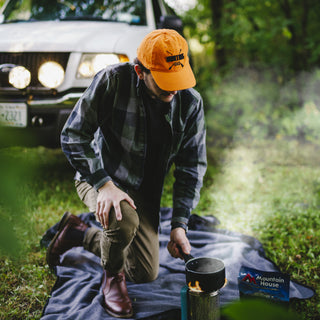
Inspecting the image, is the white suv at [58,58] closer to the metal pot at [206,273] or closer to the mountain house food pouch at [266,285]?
the metal pot at [206,273]

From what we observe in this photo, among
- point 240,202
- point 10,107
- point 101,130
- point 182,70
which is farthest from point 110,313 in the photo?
point 240,202

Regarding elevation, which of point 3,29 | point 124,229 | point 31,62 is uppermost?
point 3,29

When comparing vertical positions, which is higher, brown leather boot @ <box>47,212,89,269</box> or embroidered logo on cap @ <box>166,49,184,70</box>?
embroidered logo on cap @ <box>166,49,184,70</box>

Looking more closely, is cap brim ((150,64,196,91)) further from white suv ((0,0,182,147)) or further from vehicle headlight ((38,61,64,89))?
vehicle headlight ((38,61,64,89))

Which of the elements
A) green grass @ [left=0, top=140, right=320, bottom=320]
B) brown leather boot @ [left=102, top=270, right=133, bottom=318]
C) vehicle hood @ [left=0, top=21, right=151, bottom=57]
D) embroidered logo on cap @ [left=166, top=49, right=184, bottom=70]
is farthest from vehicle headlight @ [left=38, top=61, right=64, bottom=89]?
brown leather boot @ [left=102, top=270, right=133, bottom=318]

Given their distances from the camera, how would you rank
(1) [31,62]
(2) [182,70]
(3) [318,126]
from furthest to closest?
(3) [318,126] → (1) [31,62] → (2) [182,70]

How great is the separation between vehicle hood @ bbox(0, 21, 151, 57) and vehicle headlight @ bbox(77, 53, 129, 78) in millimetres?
42

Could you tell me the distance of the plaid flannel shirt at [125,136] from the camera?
1.88 metres

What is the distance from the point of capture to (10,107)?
32.8 inches

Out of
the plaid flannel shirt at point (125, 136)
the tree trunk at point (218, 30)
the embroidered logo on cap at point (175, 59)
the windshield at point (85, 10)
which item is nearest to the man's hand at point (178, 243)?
the plaid flannel shirt at point (125, 136)

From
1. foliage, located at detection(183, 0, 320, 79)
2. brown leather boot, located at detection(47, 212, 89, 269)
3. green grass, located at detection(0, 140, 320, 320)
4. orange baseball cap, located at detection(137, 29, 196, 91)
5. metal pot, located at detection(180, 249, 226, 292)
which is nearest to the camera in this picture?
green grass, located at detection(0, 140, 320, 320)

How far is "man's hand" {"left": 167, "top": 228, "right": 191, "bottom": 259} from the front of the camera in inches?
72.7

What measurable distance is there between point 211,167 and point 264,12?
3364mm

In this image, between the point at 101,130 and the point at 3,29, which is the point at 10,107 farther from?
Answer: the point at 3,29
